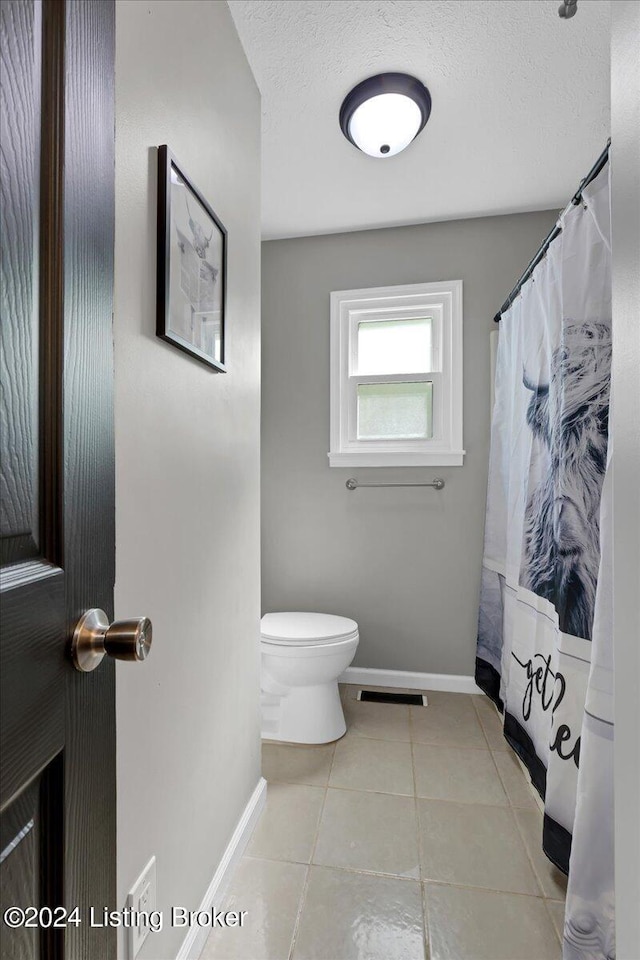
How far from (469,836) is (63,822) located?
143 cm

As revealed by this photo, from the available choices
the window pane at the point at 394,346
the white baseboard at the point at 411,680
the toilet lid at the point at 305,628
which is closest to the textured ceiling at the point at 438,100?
the window pane at the point at 394,346

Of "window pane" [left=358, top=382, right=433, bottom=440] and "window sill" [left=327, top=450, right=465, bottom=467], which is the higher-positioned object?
"window pane" [left=358, top=382, right=433, bottom=440]

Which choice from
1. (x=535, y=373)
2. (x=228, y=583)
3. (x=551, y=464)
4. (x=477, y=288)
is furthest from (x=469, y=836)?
(x=477, y=288)

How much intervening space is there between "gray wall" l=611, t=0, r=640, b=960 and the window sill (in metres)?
1.73

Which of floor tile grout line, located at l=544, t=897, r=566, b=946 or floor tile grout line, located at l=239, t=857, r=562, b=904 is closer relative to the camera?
floor tile grout line, located at l=544, t=897, r=566, b=946

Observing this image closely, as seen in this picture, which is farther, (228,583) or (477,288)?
(477,288)

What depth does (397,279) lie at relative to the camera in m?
2.56

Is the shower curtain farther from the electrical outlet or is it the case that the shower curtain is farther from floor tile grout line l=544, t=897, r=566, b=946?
the electrical outlet

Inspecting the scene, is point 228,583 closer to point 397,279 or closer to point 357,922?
point 357,922

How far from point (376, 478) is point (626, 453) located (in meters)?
1.87

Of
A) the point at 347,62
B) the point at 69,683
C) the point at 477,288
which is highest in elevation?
the point at 347,62

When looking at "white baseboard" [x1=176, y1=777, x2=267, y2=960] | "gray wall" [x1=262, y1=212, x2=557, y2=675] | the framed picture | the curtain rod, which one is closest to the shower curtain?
the curtain rod

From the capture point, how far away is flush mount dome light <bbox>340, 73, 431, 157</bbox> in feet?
5.35

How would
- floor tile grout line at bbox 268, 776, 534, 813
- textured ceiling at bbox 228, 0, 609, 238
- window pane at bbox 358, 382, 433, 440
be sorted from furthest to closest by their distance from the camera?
window pane at bbox 358, 382, 433, 440, floor tile grout line at bbox 268, 776, 534, 813, textured ceiling at bbox 228, 0, 609, 238
